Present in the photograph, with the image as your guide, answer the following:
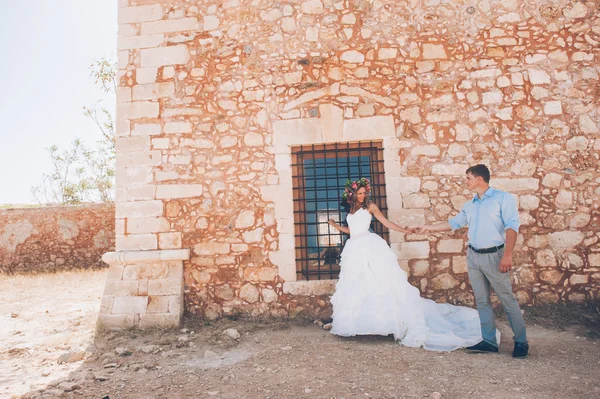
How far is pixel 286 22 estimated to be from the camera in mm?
4793

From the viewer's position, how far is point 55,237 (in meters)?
10.3

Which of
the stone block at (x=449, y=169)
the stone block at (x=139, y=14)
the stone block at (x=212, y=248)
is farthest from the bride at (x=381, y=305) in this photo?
the stone block at (x=139, y=14)

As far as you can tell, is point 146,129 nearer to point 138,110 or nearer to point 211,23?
point 138,110

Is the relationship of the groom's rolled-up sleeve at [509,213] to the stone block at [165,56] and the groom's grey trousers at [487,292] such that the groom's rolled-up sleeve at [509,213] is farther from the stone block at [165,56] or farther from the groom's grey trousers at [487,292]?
the stone block at [165,56]

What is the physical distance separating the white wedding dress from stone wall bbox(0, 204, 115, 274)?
27.9ft

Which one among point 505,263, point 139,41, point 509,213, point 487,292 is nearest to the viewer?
point 505,263

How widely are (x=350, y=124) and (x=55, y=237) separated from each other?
9.45m

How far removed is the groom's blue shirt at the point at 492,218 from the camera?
129 inches

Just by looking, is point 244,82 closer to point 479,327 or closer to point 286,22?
point 286,22

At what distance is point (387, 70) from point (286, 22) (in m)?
1.43

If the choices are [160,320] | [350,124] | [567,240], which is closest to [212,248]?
[160,320]

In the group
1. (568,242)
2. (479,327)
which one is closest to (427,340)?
(479,327)

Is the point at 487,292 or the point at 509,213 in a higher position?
the point at 509,213

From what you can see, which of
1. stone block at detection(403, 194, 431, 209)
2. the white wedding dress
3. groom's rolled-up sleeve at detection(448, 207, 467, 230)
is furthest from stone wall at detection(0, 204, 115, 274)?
groom's rolled-up sleeve at detection(448, 207, 467, 230)
